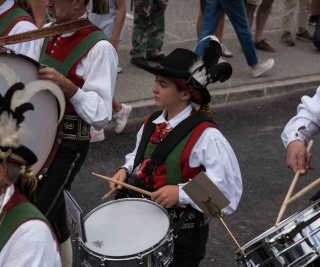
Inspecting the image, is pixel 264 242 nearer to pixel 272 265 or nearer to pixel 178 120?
pixel 272 265

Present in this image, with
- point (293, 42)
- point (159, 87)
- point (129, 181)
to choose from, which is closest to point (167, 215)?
point (129, 181)

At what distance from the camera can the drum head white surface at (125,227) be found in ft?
11.7

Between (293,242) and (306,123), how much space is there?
2.70 ft

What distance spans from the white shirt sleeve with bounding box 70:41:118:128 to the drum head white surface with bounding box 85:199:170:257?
0.47 m

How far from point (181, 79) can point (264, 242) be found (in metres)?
1.05

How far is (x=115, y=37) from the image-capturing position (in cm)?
732

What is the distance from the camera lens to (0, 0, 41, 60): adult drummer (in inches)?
170

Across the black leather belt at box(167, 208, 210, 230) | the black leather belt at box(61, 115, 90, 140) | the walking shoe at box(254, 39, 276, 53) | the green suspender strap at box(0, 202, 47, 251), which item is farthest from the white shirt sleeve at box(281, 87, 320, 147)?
the walking shoe at box(254, 39, 276, 53)

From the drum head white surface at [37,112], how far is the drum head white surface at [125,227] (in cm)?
43

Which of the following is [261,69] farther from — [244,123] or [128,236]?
[128,236]

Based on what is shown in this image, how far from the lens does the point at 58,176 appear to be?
4117mm

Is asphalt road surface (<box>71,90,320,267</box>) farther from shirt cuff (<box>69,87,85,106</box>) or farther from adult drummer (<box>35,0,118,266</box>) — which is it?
shirt cuff (<box>69,87,85,106</box>)

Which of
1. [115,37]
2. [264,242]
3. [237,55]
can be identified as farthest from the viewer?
[237,55]

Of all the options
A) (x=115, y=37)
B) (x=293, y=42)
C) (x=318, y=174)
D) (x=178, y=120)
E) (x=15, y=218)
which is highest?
(x=15, y=218)
